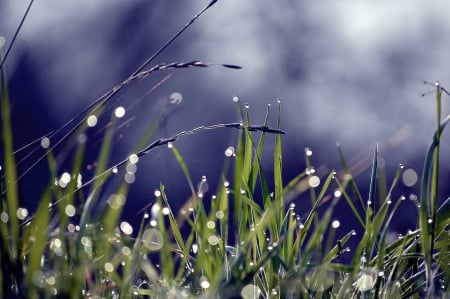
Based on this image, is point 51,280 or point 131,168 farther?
point 131,168

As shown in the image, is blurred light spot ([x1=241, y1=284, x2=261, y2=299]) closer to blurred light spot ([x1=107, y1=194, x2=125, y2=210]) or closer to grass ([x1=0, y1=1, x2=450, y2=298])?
grass ([x1=0, y1=1, x2=450, y2=298])

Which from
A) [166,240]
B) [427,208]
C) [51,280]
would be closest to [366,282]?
[427,208]

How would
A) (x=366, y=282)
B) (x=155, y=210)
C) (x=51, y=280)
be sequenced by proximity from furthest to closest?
(x=366, y=282)
(x=155, y=210)
(x=51, y=280)

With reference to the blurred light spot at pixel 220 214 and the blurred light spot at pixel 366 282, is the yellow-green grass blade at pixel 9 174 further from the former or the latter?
the blurred light spot at pixel 366 282

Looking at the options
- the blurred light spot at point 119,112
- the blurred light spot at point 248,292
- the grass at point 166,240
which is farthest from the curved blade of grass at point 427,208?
the blurred light spot at point 119,112

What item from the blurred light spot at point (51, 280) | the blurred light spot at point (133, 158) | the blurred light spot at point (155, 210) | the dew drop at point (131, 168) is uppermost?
the blurred light spot at point (133, 158)

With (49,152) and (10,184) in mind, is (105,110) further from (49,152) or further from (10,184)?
(10,184)

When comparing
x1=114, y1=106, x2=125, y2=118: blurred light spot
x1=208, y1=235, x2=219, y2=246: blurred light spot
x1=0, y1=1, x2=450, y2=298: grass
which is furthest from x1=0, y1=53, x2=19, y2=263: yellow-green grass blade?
x1=208, y1=235, x2=219, y2=246: blurred light spot

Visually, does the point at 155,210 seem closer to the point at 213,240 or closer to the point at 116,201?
the point at 116,201

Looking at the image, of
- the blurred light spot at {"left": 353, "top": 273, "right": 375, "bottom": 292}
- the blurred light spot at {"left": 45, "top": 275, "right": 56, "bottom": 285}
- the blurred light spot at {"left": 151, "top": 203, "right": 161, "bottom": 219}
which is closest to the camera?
the blurred light spot at {"left": 45, "top": 275, "right": 56, "bottom": 285}

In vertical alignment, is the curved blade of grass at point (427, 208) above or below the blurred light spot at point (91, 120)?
below

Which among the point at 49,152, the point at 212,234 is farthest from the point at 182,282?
the point at 49,152
